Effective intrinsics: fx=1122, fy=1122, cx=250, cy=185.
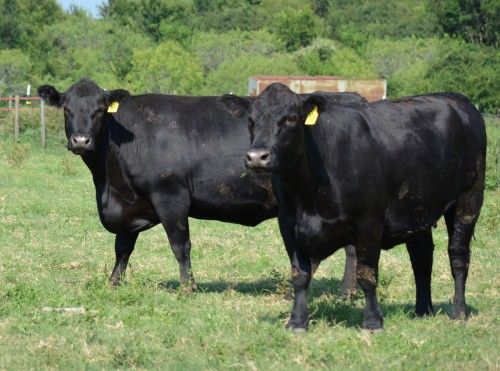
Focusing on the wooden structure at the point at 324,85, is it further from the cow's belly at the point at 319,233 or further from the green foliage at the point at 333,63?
the cow's belly at the point at 319,233

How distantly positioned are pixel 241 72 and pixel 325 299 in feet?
144

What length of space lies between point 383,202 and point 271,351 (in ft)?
5.19

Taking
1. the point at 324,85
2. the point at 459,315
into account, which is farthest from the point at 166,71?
the point at 459,315

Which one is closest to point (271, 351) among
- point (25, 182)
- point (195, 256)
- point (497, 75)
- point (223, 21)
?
point (195, 256)

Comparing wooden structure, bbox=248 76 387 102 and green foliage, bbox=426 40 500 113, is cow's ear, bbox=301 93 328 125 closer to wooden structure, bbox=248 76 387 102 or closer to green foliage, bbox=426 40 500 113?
wooden structure, bbox=248 76 387 102

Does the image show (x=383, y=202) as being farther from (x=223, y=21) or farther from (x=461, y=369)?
(x=223, y=21)

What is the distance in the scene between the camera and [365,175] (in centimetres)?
791

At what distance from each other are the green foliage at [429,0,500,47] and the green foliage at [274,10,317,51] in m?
15.0

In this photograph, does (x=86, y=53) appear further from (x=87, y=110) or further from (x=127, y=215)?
(x=127, y=215)

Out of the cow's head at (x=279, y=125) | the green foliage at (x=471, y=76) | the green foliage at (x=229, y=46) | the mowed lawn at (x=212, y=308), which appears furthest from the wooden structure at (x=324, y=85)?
the cow's head at (x=279, y=125)

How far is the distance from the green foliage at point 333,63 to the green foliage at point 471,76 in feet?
44.7

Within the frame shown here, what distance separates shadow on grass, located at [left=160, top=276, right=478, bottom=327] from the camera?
845 cm

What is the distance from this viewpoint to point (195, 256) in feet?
40.2

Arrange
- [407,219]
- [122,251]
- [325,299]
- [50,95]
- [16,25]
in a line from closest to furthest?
1. [407,219]
2. [325,299]
3. [122,251]
4. [50,95]
5. [16,25]
